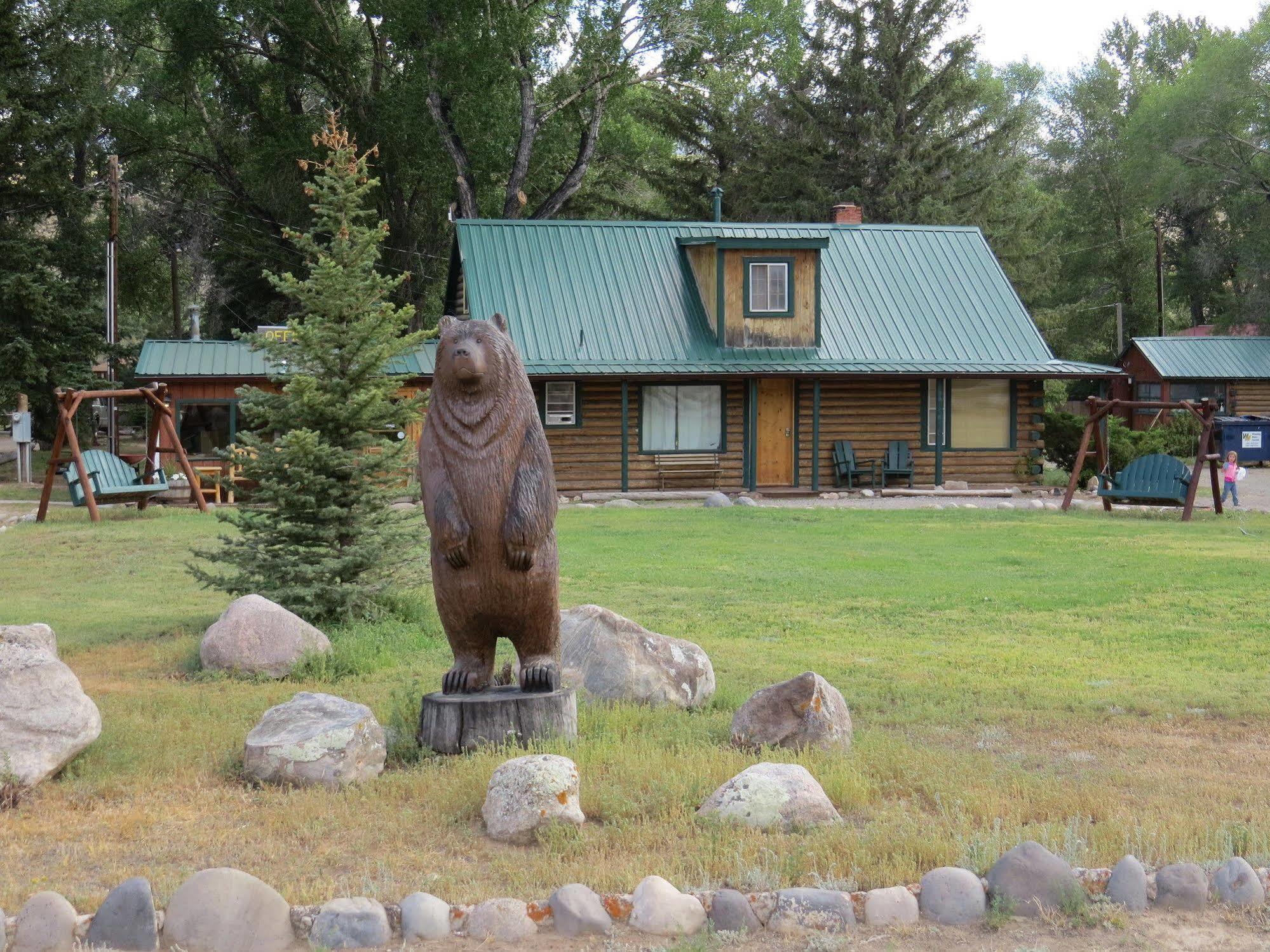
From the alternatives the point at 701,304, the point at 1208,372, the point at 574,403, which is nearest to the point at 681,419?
the point at 574,403

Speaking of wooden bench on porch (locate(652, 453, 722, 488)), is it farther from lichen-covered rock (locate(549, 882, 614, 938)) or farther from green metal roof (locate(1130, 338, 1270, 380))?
lichen-covered rock (locate(549, 882, 614, 938))

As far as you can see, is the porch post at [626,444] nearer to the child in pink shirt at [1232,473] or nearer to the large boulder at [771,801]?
the child in pink shirt at [1232,473]

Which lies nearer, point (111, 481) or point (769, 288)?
point (111, 481)

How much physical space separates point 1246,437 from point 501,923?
3436 centimetres

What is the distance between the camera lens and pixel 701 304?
28.3 metres

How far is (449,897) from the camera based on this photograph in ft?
16.2

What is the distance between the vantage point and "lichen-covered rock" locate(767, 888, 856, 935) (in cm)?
477

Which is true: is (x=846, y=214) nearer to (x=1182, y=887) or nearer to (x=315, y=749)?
(x=315, y=749)

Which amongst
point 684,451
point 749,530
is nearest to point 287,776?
point 749,530

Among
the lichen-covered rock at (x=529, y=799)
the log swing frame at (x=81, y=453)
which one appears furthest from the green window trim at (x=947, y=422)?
the lichen-covered rock at (x=529, y=799)

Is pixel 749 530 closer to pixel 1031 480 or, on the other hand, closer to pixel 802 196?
pixel 1031 480

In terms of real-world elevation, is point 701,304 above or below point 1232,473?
above

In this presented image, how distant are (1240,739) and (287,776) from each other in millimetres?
5237

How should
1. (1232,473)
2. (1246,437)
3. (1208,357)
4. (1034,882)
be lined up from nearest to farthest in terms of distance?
(1034,882) → (1232,473) → (1246,437) → (1208,357)
